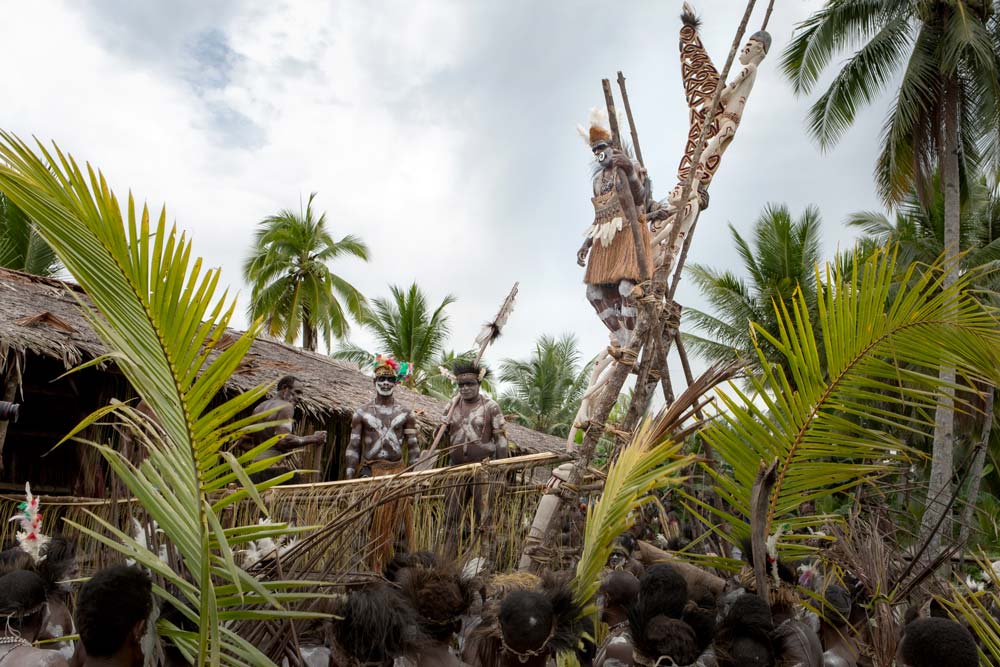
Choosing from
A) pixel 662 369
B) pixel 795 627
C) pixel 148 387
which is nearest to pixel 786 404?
pixel 795 627

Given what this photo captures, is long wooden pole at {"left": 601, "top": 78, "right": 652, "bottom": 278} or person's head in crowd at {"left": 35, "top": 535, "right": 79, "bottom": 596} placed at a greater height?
long wooden pole at {"left": 601, "top": 78, "right": 652, "bottom": 278}

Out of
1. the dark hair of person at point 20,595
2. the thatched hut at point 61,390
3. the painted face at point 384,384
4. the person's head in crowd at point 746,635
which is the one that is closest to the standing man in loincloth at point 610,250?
the painted face at point 384,384

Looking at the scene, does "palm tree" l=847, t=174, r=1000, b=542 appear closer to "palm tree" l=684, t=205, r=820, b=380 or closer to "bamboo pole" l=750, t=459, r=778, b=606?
"palm tree" l=684, t=205, r=820, b=380

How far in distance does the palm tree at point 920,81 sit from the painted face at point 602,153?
10896 millimetres

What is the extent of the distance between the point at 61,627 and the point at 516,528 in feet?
8.13

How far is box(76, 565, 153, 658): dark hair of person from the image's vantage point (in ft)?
6.99

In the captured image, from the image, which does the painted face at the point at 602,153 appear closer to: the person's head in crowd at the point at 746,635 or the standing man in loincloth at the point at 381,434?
the standing man in loincloth at the point at 381,434

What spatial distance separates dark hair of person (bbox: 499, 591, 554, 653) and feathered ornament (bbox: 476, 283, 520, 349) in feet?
15.6

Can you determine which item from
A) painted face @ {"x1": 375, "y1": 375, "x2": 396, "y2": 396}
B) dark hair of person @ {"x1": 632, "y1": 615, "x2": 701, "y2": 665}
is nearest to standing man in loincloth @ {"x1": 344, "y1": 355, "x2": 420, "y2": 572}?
painted face @ {"x1": 375, "y1": 375, "x2": 396, "y2": 396}

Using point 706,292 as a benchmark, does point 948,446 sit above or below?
below

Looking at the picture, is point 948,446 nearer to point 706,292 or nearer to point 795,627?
point 706,292

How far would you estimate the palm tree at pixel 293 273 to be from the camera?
1031 inches

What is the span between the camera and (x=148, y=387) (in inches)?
79.3

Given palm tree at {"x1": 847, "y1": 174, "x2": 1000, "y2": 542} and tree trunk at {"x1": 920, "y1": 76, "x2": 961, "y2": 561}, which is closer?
tree trunk at {"x1": 920, "y1": 76, "x2": 961, "y2": 561}
